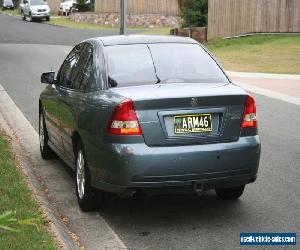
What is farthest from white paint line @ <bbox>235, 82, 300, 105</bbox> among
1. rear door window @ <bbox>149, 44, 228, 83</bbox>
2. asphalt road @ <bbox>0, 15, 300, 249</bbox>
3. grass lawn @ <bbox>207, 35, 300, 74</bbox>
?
rear door window @ <bbox>149, 44, 228, 83</bbox>

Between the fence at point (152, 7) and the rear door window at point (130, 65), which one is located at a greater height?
the fence at point (152, 7)

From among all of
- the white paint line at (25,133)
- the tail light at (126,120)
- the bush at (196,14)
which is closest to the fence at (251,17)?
the bush at (196,14)

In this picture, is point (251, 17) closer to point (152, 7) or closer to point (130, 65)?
point (152, 7)

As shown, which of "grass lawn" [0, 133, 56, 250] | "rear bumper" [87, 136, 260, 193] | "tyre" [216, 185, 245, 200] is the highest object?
"rear bumper" [87, 136, 260, 193]

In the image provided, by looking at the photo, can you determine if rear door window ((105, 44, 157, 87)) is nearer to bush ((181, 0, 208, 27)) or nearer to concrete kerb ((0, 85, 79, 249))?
concrete kerb ((0, 85, 79, 249))

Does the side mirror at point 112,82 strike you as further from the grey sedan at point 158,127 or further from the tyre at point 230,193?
the tyre at point 230,193

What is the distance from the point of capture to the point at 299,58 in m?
23.4

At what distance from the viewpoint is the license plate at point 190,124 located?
224 inches

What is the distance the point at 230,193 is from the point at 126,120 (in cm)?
173

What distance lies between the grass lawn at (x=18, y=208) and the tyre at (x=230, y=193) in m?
2.01

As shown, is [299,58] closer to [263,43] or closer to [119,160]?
[263,43]

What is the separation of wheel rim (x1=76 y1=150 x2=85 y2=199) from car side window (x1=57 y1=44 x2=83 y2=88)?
97 centimetres

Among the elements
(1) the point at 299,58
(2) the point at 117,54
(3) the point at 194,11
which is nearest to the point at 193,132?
(2) the point at 117,54

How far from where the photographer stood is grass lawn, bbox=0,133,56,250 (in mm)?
4922
